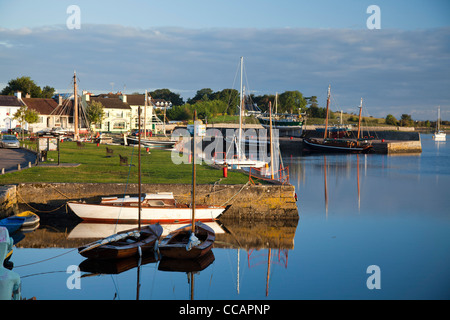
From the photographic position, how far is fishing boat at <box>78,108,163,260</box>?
18828 mm

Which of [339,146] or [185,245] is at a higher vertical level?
[339,146]

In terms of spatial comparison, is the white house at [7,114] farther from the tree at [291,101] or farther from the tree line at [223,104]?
the tree at [291,101]

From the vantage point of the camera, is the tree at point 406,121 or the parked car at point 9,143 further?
the tree at point 406,121

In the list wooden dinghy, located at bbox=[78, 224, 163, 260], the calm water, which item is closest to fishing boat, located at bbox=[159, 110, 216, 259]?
the calm water

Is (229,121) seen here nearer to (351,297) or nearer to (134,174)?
(134,174)

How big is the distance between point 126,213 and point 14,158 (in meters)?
22.2

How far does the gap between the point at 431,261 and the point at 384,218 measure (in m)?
9.55

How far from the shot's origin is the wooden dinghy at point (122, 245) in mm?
18828

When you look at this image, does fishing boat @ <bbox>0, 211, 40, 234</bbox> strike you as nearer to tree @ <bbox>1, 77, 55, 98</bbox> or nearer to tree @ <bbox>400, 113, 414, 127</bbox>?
tree @ <bbox>1, 77, 55, 98</bbox>

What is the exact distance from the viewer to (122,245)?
1933 centimetres

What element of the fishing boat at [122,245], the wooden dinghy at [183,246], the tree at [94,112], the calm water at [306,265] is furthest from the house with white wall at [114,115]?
the wooden dinghy at [183,246]

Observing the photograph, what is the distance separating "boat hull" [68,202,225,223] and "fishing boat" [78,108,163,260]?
12.3ft

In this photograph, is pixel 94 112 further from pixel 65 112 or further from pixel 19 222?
pixel 19 222

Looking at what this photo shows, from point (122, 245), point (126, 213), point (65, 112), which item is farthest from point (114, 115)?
point (122, 245)
